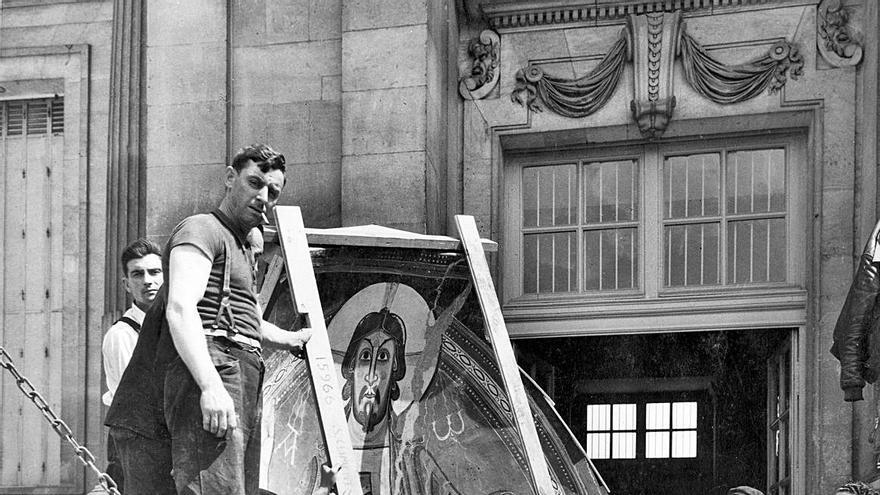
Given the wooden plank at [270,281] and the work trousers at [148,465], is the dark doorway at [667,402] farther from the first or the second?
the work trousers at [148,465]

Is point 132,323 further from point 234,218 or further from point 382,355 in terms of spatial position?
point 382,355

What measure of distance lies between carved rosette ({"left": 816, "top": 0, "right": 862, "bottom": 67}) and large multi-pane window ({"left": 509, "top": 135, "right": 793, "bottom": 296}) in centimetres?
82

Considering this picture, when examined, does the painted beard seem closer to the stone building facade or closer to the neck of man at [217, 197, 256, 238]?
the stone building facade

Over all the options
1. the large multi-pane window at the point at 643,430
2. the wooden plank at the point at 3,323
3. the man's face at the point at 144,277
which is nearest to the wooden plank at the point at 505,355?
the man's face at the point at 144,277

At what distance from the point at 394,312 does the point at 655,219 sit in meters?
2.93

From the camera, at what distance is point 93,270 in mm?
14320

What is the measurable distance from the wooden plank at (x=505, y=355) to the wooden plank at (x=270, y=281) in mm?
1223

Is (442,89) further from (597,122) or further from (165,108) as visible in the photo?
(165,108)

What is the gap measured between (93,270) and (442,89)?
11.8 ft

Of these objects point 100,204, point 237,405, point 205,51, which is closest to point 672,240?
point 205,51

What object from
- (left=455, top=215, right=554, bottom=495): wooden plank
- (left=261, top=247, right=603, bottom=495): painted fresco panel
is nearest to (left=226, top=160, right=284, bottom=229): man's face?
(left=455, top=215, right=554, bottom=495): wooden plank

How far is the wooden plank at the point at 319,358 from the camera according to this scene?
8.49 metres

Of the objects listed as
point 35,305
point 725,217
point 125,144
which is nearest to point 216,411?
point 725,217

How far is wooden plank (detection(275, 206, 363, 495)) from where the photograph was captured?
27.9ft
